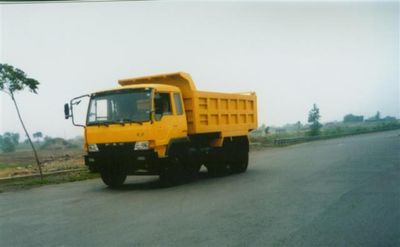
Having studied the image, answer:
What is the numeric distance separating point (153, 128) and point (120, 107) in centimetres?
103

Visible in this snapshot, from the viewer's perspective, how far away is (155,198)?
9391mm

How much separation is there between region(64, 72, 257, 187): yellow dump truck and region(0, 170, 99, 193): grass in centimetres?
242

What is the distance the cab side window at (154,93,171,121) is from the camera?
35.3 ft

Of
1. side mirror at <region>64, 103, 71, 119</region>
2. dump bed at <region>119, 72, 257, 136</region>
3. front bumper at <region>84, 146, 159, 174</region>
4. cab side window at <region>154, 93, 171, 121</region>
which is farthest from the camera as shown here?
dump bed at <region>119, 72, 257, 136</region>

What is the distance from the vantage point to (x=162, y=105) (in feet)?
36.1

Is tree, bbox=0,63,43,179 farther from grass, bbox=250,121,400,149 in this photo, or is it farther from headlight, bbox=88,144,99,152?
grass, bbox=250,121,400,149

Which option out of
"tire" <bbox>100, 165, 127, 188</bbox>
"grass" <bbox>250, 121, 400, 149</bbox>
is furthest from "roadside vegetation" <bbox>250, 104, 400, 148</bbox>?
"tire" <bbox>100, 165, 127, 188</bbox>

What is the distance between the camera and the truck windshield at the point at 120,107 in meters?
10.7

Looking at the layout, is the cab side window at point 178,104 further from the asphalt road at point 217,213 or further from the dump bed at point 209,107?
the asphalt road at point 217,213

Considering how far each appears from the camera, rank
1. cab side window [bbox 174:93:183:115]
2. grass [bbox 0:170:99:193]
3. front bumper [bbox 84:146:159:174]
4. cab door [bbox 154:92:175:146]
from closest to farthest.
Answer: front bumper [bbox 84:146:159:174], cab door [bbox 154:92:175:146], cab side window [bbox 174:93:183:115], grass [bbox 0:170:99:193]

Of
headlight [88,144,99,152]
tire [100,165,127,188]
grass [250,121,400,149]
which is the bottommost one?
tire [100,165,127,188]

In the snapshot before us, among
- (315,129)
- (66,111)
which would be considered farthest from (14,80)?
(315,129)

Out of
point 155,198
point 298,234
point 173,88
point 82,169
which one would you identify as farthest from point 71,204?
point 82,169

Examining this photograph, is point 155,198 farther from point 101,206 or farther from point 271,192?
Answer: point 271,192
